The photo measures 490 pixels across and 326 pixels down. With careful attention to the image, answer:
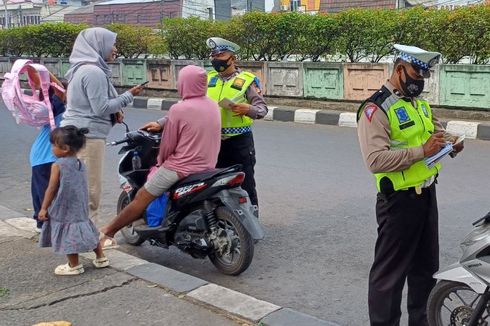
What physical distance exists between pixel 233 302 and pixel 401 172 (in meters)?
1.36

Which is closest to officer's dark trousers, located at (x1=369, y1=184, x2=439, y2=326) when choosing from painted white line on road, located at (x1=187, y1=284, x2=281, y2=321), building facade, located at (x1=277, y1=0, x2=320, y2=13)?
painted white line on road, located at (x1=187, y1=284, x2=281, y2=321)

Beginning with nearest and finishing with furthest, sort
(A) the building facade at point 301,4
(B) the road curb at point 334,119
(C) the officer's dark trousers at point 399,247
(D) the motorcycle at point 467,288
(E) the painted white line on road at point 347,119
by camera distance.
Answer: (D) the motorcycle at point 467,288 < (C) the officer's dark trousers at point 399,247 < (B) the road curb at point 334,119 < (E) the painted white line on road at point 347,119 < (A) the building facade at point 301,4

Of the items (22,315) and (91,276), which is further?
(91,276)

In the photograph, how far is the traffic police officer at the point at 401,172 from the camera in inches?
112

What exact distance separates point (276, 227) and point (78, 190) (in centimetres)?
196

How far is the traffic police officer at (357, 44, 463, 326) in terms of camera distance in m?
2.85

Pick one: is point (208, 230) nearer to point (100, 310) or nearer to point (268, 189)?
point (100, 310)

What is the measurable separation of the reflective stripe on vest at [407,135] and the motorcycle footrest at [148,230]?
2045 mm

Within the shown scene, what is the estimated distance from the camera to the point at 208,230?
172 inches

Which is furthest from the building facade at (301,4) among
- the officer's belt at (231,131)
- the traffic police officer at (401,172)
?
the traffic police officer at (401,172)

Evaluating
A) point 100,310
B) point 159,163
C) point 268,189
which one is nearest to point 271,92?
point 268,189

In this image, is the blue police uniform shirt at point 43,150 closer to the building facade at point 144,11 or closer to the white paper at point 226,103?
the white paper at point 226,103

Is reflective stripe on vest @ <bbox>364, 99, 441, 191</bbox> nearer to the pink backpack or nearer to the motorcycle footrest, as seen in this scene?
the motorcycle footrest

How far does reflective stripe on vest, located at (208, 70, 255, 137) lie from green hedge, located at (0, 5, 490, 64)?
6.41 m
